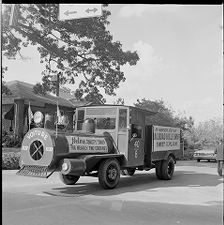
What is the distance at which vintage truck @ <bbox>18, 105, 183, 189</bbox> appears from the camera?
8070 millimetres

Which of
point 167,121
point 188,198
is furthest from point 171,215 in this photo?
point 167,121

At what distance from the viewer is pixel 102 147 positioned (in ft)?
30.2

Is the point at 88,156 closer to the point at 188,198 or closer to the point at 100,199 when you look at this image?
the point at 100,199

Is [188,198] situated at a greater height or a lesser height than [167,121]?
lesser

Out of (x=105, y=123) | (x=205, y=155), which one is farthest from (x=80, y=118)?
(x=205, y=155)

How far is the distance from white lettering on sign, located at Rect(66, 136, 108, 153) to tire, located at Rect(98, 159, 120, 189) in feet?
1.32

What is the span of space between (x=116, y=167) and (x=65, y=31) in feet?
12.6

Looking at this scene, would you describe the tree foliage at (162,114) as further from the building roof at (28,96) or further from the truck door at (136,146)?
the truck door at (136,146)

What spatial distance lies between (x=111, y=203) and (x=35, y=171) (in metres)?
2.10

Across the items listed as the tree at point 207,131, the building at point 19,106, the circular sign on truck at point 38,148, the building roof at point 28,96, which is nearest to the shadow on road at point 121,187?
the circular sign on truck at point 38,148

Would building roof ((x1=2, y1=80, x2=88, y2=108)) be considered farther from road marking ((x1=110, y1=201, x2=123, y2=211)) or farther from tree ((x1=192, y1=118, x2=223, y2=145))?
road marking ((x1=110, y1=201, x2=123, y2=211))

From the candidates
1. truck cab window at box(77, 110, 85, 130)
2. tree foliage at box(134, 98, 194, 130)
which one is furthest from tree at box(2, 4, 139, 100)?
tree foliage at box(134, 98, 194, 130)

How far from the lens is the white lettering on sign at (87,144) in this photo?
331 inches

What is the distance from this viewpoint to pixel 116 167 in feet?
30.3
